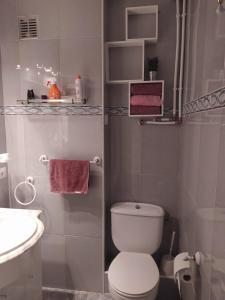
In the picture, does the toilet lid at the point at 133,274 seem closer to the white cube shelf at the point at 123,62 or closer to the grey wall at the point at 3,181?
the grey wall at the point at 3,181

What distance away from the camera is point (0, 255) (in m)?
1.25

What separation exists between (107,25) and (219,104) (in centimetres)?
146

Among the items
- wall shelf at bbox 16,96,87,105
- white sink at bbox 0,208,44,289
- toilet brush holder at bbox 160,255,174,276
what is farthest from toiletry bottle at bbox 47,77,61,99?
toilet brush holder at bbox 160,255,174,276

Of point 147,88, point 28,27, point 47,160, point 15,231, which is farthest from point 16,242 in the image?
point 28,27

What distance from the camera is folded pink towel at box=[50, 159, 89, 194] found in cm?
191

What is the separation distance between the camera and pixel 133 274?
1.62 meters

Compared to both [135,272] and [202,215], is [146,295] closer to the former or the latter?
[135,272]

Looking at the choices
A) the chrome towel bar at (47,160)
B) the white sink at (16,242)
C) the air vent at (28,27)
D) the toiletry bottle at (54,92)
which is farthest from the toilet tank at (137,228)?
the air vent at (28,27)

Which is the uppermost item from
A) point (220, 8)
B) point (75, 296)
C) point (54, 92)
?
point (220, 8)

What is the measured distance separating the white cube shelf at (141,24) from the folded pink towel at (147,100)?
1.49 ft

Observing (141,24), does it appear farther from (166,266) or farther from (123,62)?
(166,266)

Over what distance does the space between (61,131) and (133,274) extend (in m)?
1.27

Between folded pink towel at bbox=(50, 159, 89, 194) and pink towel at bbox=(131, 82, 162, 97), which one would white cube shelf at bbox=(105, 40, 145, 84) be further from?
folded pink towel at bbox=(50, 159, 89, 194)

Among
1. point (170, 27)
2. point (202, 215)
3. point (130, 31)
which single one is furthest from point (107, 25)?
point (202, 215)
